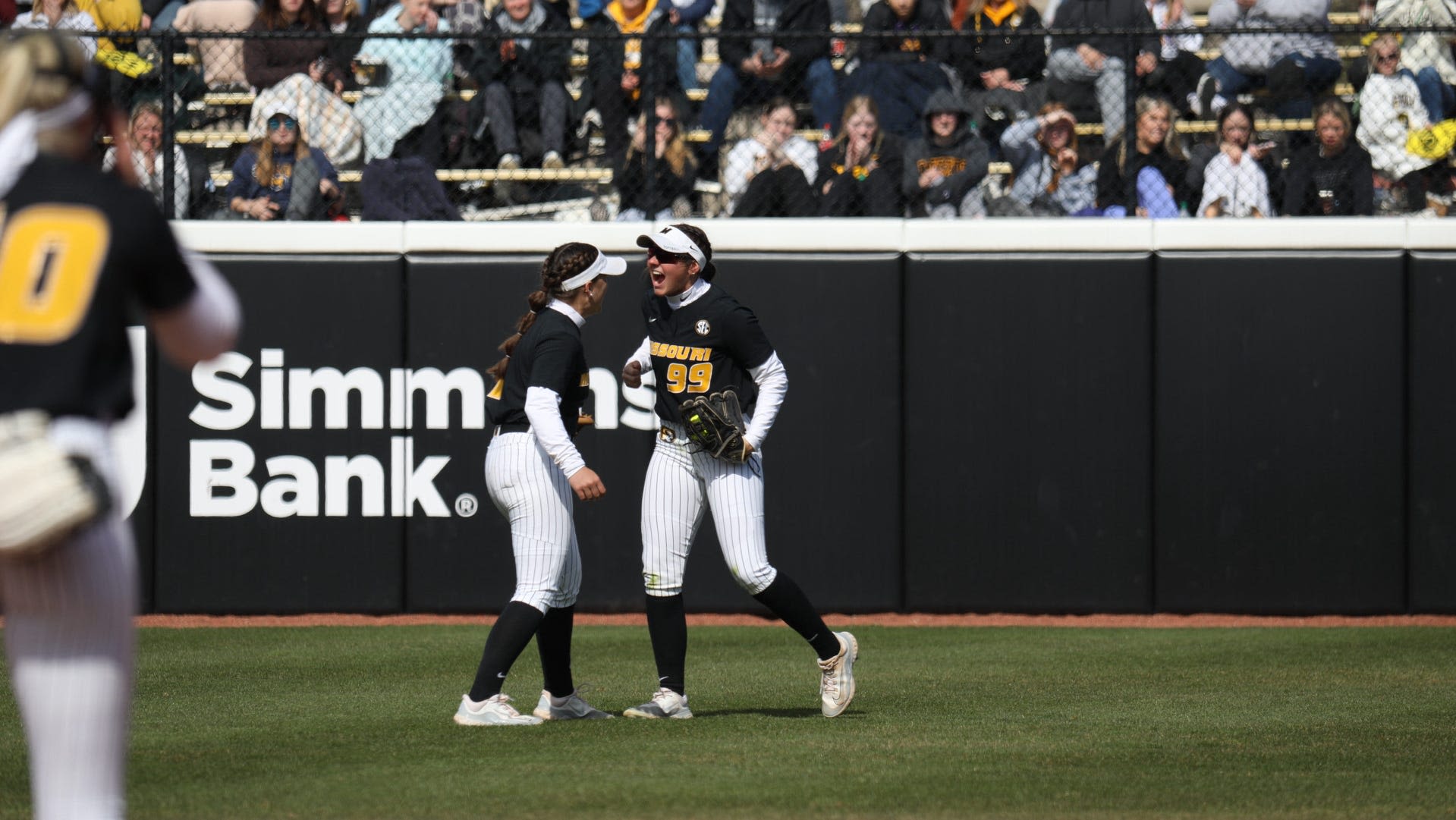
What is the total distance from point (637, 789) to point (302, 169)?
7223 millimetres

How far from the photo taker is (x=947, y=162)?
37.3 ft

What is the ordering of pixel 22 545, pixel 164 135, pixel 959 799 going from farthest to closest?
pixel 164 135
pixel 959 799
pixel 22 545

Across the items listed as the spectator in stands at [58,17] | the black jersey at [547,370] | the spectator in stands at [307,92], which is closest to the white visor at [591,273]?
the black jersey at [547,370]

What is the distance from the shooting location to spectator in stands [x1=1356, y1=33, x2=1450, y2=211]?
1124 centimetres

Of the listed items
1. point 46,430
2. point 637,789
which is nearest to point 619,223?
point 637,789

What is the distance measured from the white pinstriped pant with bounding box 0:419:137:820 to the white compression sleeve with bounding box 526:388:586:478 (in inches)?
119

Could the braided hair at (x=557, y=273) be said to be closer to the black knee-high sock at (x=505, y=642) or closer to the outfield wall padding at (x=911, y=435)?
the black knee-high sock at (x=505, y=642)

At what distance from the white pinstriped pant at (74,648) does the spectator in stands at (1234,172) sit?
31.1 ft

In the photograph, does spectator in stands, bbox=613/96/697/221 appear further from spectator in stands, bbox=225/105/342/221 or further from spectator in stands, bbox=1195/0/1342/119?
spectator in stands, bbox=1195/0/1342/119

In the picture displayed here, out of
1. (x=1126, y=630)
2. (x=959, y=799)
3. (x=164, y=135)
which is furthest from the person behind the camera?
(x=164, y=135)

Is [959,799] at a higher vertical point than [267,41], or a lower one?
lower

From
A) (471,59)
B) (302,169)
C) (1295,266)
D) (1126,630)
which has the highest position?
(471,59)

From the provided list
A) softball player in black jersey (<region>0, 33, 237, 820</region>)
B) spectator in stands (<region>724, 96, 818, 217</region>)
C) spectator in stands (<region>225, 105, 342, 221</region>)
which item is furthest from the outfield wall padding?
softball player in black jersey (<region>0, 33, 237, 820</region>)

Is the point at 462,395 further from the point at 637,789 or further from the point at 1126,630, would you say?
the point at 637,789
